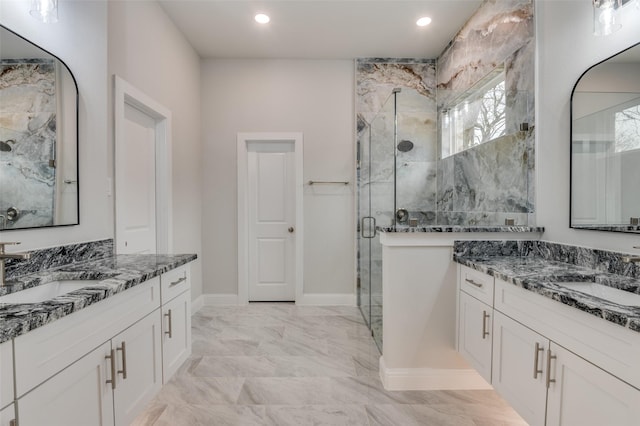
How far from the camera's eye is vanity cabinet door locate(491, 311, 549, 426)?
1.21 m

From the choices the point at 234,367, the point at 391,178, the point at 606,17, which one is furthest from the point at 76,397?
the point at 606,17

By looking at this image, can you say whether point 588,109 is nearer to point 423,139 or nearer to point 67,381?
point 423,139

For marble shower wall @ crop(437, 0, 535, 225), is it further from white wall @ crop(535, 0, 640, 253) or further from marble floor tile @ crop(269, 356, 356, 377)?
marble floor tile @ crop(269, 356, 356, 377)

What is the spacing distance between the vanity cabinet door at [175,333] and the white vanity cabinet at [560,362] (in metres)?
1.69

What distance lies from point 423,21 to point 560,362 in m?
3.00

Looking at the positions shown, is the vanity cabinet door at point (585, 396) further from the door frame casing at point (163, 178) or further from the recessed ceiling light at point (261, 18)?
the recessed ceiling light at point (261, 18)

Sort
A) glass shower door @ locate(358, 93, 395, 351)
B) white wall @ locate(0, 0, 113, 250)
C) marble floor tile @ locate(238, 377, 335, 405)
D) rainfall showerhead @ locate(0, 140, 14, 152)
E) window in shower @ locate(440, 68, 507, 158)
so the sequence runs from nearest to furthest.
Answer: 1. rainfall showerhead @ locate(0, 140, 14, 152)
2. white wall @ locate(0, 0, 113, 250)
3. marble floor tile @ locate(238, 377, 335, 405)
4. window in shower @ locate(440, 68, 507, 158)
5. glass shower door @ locate(358, 93, 395, 351)

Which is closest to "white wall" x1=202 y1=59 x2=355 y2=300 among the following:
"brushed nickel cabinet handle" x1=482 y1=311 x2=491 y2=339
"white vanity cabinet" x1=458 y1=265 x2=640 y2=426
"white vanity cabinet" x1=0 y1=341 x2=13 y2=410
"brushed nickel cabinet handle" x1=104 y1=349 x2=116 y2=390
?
"brushed nickel cabinet handle" x1=482 y1=311 x2=491 y2=339

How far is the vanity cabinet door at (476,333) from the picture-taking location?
1601 mm

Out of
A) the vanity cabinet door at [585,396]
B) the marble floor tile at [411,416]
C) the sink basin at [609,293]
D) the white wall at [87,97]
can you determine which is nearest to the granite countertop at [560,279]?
the sink basin at [609,293]

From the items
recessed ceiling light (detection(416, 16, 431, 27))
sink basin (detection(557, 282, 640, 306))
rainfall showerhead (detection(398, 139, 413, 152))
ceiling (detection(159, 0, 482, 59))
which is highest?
recessed ceiling light (detection(416, 16, 431, 27))

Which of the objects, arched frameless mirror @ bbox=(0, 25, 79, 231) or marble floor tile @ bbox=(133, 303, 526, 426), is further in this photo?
marble floor tile @ bbox=(133, 303, 526, 426)

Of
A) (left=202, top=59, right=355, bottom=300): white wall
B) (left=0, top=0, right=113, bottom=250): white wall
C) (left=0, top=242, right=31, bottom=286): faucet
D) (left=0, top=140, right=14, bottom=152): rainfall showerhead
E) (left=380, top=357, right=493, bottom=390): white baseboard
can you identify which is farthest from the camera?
(left=202, top=59, right=355, bottom=300): white wall

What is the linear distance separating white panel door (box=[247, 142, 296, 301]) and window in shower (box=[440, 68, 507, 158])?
1.79 meters
